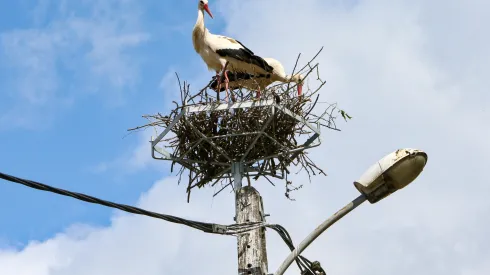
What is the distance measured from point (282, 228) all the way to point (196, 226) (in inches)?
29.6

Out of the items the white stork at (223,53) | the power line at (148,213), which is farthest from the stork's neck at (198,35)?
the power line at (148,213)

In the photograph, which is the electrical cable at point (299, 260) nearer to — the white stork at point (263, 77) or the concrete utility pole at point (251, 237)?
the concrete utility pole at point (251, 237)

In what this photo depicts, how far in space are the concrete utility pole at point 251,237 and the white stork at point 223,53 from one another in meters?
5.33

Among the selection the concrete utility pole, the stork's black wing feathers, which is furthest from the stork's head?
the concrete utility pole

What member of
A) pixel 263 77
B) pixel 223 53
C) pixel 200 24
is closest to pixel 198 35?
pixel 200 24

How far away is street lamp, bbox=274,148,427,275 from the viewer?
6.66 m

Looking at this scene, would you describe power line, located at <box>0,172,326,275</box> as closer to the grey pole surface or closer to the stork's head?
the grey pole surface

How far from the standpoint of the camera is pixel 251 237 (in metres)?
7.00

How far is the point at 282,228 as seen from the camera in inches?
284

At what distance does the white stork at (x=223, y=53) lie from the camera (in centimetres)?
1270

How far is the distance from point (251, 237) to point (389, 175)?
105cm

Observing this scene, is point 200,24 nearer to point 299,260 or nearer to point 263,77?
point 263,77

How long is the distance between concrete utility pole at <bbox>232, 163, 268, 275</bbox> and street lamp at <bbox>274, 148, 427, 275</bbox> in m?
0.44

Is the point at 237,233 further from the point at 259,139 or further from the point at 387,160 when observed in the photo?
the point at 259,139
